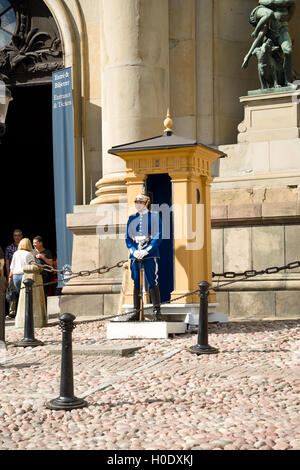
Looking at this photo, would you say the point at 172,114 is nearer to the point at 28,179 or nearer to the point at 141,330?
the point at 141,330

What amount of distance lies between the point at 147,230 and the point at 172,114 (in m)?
6.28

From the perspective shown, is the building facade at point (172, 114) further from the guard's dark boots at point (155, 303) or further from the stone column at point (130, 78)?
the guard's dark boots at point (155, 303)

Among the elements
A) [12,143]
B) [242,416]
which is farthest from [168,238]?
[12,143]

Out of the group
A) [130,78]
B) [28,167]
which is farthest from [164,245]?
[28,167]

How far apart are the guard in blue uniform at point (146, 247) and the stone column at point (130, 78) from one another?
14.5ft

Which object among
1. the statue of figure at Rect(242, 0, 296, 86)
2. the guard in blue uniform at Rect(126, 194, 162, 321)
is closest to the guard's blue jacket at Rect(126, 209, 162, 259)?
the guard in blue uniform at Rect(126, 194, 162, 321)

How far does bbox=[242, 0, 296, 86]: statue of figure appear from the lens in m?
16.5

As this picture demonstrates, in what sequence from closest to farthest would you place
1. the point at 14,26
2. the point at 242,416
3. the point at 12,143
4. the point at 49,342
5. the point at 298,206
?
the point at 242,416 → the point at 49,342 → the point at 298,206 → the point at 14,26 → the point at 12,143

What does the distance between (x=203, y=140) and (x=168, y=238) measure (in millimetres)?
5134

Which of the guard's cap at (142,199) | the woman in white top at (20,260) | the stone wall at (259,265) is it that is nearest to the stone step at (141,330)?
the guard's cap at (142,199)

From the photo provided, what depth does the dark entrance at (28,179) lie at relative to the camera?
27.3m

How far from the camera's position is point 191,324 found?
1191cm

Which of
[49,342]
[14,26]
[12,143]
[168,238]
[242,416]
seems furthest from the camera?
[12,143]

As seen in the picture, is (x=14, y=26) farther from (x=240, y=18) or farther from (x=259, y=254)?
(x=259, y=254)
